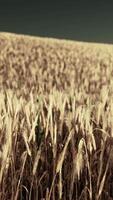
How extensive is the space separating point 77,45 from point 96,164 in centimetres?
1370

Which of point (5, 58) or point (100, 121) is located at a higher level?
point (5, 58)

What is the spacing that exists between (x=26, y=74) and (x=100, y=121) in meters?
8.88

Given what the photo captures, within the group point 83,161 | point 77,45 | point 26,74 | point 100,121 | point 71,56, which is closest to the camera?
point 83,161

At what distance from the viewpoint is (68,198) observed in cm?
214

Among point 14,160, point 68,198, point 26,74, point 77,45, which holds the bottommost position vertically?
point 68,198

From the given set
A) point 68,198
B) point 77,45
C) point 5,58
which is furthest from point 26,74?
point 68,198

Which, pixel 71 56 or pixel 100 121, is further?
pixel 71 56

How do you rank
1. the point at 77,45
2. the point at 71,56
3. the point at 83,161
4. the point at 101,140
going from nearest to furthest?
the point at 83,161, the point at 101,140, the point at 71,56, the point at 77,45

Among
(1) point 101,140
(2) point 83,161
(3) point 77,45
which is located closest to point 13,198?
(2) point 83,161

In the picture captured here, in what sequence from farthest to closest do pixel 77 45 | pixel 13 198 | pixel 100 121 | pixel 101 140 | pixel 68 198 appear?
1. pixel 77 45
2. pixel 100 121
3. pixel 101 140
4. pixel 68 198
5. pixel 13 198

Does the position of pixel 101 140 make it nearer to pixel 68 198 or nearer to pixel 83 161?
pixel 83 161

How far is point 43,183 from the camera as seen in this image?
7.16 ft

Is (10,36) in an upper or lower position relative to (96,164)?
upper

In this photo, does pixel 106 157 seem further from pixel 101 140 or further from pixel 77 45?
pixel 77 45
